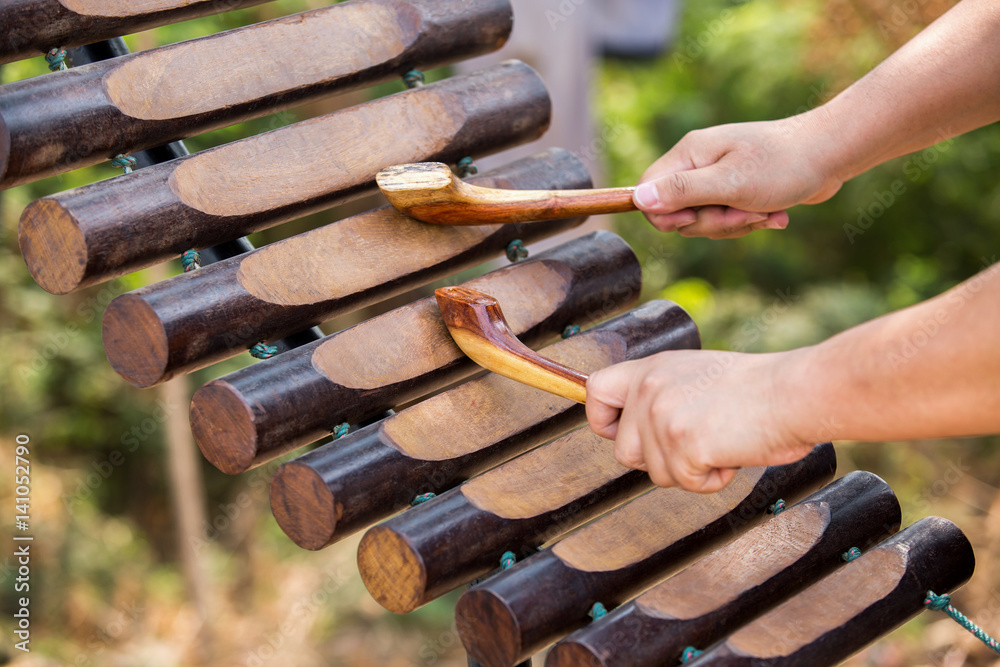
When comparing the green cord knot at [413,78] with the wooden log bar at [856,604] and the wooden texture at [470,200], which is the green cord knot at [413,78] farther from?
the wooden log bar at [856,604]

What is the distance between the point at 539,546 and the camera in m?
1.12

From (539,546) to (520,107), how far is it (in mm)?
682

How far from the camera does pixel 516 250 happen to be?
4.50 ft

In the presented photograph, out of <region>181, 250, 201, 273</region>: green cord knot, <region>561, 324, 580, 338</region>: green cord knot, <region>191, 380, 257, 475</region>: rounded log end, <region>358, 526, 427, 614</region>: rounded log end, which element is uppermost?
<region>181, 250, 201, 273</region>: green cord knot

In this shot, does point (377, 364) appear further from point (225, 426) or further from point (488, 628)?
point (488, 628)

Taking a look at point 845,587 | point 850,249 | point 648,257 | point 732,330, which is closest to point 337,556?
point 732,330

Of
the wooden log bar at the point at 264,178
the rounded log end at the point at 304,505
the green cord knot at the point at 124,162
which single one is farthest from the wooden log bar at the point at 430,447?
the green cord knot at the point at 124,162

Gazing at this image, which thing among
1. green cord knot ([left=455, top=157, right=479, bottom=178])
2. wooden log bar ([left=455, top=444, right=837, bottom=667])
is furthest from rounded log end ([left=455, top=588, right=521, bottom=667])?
green cord knot ([left=455, top=157, right=479, bottom=178])

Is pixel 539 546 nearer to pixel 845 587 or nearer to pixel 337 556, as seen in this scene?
pixel 845 587

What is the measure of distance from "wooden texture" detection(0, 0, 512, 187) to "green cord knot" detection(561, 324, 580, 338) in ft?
1.13

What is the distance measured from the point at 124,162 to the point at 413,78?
46 cm

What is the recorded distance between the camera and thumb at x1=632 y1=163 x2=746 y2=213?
1241mm

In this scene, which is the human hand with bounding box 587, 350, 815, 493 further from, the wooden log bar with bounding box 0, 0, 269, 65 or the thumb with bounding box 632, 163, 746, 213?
the wooden log bar with bounding box 0, 0, 269, 65

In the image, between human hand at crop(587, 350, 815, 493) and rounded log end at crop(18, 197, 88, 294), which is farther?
rounded log end at crop(18, 197, 88, 294)
